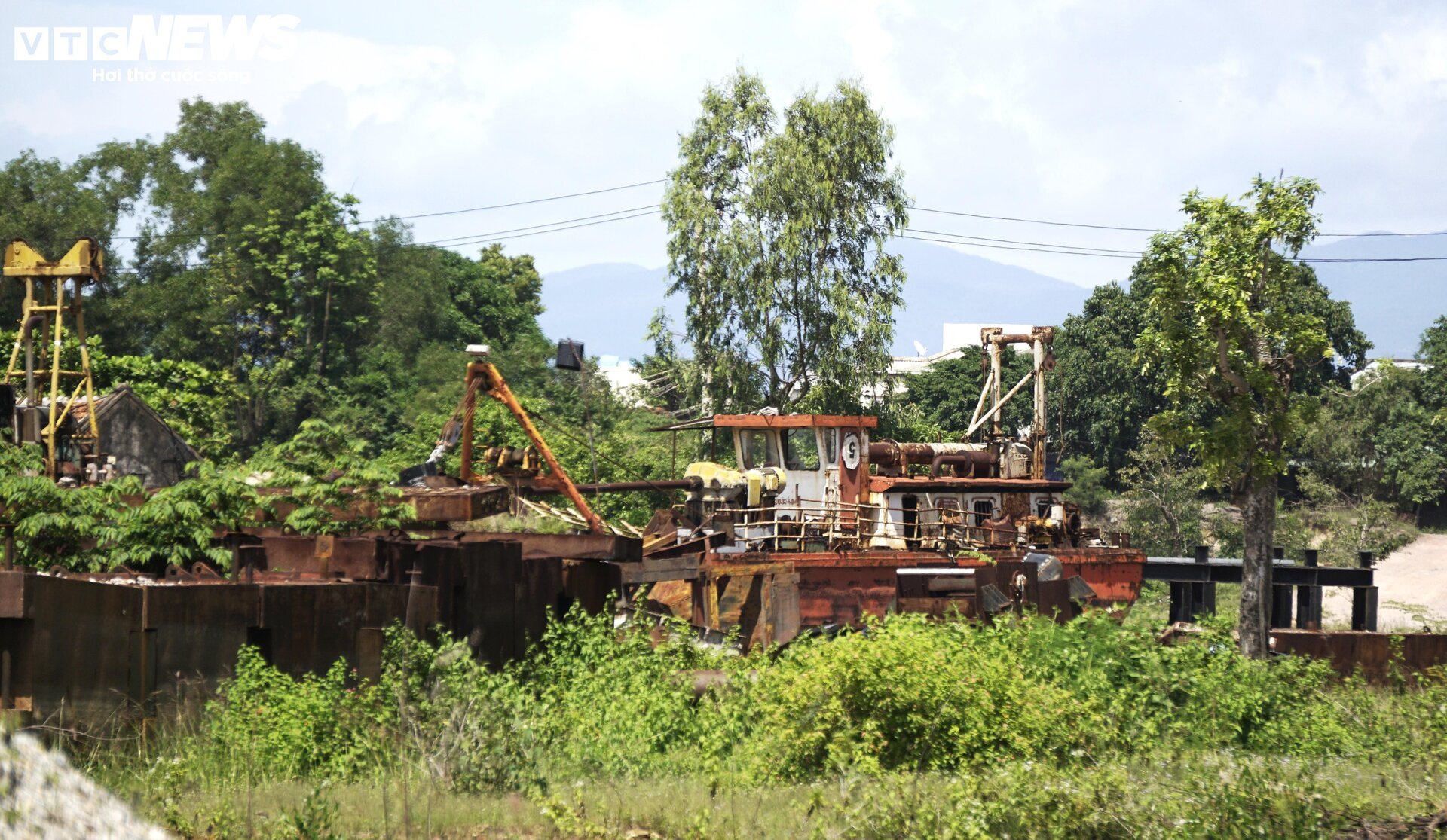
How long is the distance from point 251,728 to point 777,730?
414cm

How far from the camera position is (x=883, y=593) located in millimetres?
23078

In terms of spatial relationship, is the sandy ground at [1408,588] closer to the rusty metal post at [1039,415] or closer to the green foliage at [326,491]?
the rusty metal post at [1039,415]

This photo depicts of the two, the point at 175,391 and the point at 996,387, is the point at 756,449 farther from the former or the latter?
the point at 175,391

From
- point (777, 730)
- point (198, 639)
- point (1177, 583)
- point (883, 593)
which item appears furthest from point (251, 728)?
point (1177, 583)

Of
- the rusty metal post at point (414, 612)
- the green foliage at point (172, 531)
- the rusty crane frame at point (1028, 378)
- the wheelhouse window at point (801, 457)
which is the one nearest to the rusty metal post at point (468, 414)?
the wheelhouse window at point (801, 457)

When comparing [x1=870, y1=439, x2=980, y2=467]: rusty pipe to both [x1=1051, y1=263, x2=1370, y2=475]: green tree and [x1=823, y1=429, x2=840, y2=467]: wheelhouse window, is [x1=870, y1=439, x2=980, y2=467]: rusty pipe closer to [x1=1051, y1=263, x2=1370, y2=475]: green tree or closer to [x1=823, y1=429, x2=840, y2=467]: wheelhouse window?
[x1=823, y1=429, x2=840, y2=467]: wheelhouse window

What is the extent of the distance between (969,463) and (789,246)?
398 inches

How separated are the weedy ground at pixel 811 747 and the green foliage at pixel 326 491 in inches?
122

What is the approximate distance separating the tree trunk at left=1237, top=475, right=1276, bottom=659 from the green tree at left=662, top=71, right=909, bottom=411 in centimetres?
1686

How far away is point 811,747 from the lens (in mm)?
11055

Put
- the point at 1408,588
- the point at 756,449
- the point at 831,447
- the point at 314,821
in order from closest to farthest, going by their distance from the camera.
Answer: the point at 314,821, the point at 831,447, the point at 756,449, the point at 1408,588

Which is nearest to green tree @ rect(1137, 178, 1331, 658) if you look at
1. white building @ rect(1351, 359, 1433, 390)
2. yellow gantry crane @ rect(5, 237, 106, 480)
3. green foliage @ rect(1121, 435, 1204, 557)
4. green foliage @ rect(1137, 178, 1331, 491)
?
green foliage @ rect(1137, 178, 1331, 491)

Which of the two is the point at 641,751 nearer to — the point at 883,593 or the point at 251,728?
the point at 251,728

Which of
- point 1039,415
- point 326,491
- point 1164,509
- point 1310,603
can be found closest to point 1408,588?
point 1164,509
